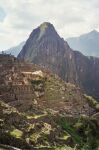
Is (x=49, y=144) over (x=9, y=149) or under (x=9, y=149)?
under

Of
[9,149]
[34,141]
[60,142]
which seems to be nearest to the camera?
[9,149]

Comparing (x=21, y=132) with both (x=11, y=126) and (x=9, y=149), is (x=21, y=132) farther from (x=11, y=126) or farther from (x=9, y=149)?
(x=9, y=149)

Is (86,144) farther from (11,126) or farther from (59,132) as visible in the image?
(11,126)

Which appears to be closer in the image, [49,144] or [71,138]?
[49,144]

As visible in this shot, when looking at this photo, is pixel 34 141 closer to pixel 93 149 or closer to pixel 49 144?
pixel 49 144

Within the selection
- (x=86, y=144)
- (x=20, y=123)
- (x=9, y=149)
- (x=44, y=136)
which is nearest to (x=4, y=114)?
(x=20, y=123)

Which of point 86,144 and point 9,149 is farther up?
point 9,149

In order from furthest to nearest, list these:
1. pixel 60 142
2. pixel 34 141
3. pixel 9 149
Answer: pixel 60 142, pixel 34 141, pixel 9 149

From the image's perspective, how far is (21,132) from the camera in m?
177

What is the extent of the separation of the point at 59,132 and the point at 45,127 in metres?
6.45

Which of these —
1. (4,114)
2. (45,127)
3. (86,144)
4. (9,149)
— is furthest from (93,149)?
(9,149)

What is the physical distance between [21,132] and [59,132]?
22968mm

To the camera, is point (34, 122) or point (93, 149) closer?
point (93, 149)

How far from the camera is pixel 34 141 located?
565ft
